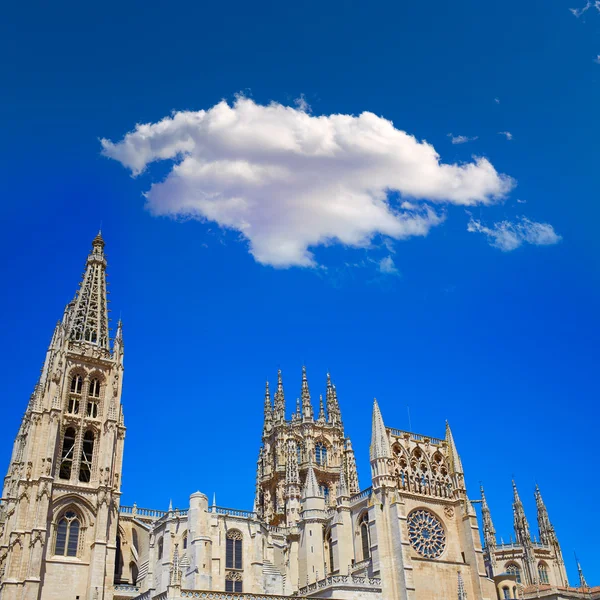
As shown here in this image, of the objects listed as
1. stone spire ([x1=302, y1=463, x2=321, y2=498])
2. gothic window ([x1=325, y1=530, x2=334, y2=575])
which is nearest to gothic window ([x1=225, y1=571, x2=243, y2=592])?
gothic window ([x1=325, y1=530, x2=334, y2=575])

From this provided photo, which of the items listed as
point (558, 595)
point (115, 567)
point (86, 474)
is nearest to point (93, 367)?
point (86, 474)

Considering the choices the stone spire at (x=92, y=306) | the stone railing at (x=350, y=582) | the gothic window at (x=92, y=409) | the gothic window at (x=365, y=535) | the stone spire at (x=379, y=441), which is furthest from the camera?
the stone spire at (x=92, y=306)

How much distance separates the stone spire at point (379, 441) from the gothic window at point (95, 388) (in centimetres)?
2681

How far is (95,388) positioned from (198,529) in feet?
64.2

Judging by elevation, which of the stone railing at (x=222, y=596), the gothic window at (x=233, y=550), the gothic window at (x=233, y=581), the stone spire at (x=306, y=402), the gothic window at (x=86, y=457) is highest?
the stone spire at (x=306, y=402)

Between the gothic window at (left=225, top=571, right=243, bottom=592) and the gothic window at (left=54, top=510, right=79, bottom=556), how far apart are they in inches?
525

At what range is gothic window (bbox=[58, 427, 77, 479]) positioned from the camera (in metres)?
60.5

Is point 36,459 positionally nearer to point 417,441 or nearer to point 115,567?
point 115,567

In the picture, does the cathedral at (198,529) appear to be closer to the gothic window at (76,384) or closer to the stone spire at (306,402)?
the gothic window at (76,384)

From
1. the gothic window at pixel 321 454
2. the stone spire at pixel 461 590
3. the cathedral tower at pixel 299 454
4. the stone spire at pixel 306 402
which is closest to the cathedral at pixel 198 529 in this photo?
the stone spire at pixel 461 590

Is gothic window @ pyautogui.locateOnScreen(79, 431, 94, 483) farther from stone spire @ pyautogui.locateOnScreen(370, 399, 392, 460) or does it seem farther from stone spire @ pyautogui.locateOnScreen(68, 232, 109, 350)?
stone spire @ pyautogui.locateOnScreen(370, 399, 392, 460)

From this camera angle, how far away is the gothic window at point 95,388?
65.1 m

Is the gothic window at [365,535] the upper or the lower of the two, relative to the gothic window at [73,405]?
lower

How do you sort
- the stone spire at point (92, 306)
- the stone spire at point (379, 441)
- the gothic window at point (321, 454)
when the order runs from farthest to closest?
the gothic window at point (321, 454) → the stone spire at point (92, 306) → the stone spire at point (379, 441)
